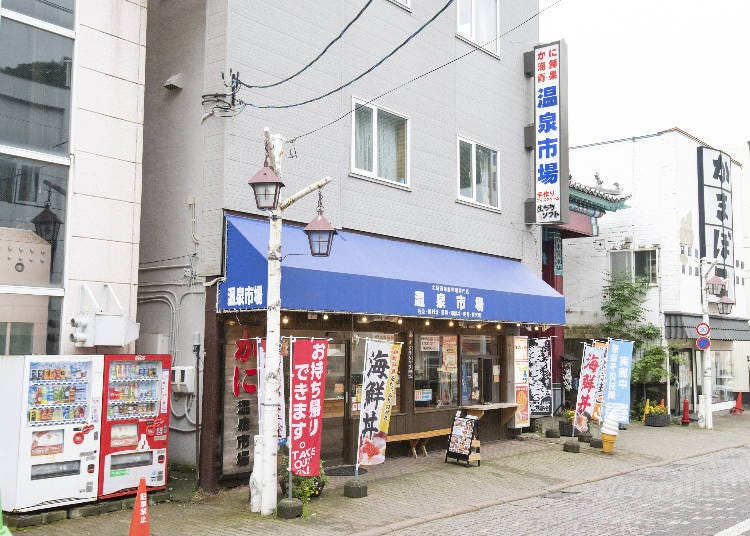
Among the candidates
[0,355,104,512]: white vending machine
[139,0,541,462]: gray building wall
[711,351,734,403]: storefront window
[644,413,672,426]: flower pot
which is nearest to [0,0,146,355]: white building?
[0,355,104,512]: white vending machine

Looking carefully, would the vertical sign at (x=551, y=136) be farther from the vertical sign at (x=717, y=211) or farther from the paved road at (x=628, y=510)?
the vertical sign at (x=717, y=211)

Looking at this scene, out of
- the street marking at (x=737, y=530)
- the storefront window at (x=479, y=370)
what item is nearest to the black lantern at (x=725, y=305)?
the storefront window at (x=479, y=370)

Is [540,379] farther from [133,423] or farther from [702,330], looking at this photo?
[133,423]

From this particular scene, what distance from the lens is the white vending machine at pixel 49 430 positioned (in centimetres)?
1001

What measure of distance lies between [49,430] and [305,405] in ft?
11.9

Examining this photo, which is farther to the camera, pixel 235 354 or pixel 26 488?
pixel 235 354

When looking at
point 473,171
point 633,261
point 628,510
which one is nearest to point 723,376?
Answer: point 633,261

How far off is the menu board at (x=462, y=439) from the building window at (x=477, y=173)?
18.9 ft

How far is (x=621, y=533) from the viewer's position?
10359 mm

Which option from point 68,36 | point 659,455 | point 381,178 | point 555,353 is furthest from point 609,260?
point 68,36

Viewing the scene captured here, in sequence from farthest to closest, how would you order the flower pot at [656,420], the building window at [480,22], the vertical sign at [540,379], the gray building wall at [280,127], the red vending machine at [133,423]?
the flower pot at [656,420]
the vertical sign at [540,379]
the building window at [480,22]
the gray building wall at [280,127]
the red vending machine at [133,423]

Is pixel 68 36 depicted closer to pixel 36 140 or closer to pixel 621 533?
pixel 36 140

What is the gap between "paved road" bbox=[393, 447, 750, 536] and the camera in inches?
420

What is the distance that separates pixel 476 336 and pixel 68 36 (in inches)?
464
